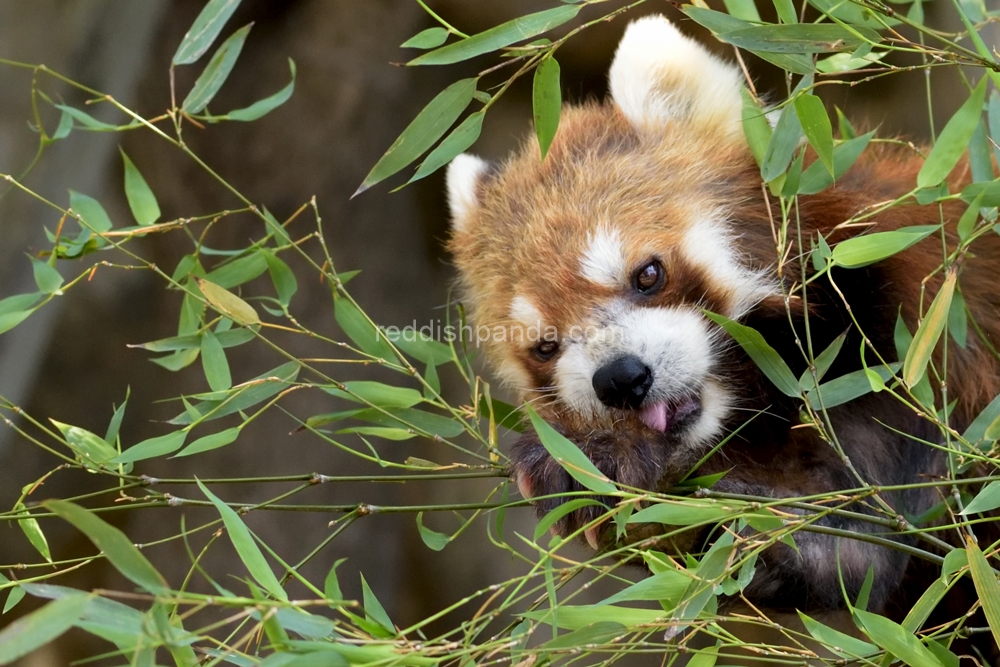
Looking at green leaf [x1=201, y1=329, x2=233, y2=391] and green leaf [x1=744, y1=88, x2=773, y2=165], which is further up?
green leaf [x1=744, y1=88, x2=773, y2=165]

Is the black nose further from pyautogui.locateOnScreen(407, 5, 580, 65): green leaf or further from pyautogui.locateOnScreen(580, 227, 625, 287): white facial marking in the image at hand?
pyautogui.locateOnScreen(407, 5, 580, 65): green leaf

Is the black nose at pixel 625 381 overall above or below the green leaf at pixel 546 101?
below

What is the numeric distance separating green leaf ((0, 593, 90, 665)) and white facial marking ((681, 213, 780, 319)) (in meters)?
1.45

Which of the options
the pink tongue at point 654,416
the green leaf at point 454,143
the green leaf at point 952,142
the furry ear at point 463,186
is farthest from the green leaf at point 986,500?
the furry ear at point 463,186

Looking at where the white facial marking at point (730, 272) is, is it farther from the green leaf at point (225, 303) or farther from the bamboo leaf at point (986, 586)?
the green leaf at point (225, 303)

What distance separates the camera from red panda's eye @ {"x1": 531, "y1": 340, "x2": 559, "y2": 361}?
2086 millimetres

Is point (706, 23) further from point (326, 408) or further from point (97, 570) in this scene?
point (97, 570)

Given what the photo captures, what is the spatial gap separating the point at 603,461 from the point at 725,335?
0.48 meters

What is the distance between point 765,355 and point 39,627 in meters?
1.11

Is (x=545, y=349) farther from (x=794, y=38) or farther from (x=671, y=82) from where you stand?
(x=794, y=38)

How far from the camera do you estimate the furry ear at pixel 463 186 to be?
8.29 ft

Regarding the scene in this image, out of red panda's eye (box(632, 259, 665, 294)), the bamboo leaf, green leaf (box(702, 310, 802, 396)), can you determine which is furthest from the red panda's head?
the bamboo leaf

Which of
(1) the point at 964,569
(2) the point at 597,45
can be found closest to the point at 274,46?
(2) the point at 597,45

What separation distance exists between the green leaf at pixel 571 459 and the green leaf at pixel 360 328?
56 centimetres
